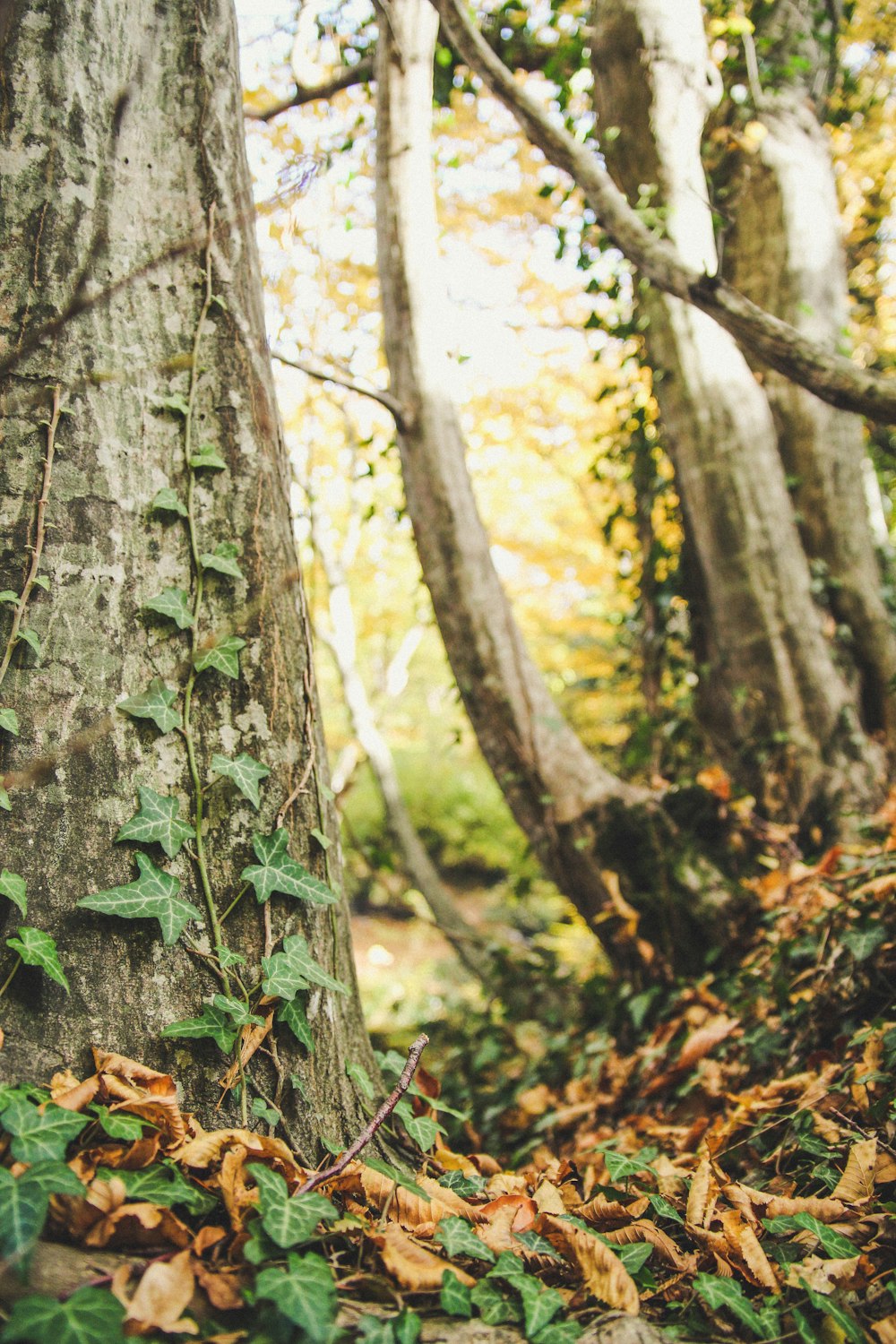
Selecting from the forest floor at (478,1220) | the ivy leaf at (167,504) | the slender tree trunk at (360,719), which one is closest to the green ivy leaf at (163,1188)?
the forest floor at (478,1220)


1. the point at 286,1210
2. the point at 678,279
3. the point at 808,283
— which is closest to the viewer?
the point at 286,1210

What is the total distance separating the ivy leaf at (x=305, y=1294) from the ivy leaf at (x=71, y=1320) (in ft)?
0.55

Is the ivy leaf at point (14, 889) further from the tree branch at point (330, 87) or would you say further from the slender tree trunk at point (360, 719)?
the slender tree trunk at point (360, 719)

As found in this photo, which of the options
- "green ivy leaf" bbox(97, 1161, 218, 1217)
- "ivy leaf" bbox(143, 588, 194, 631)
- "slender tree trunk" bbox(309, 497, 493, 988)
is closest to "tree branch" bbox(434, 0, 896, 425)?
"ivy leaf" bbox(143, 588, 194, 631)

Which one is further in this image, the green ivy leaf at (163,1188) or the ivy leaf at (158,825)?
the ivy leaf at (158,825)

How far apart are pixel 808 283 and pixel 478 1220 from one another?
14.3 feet

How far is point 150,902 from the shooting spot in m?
1.30

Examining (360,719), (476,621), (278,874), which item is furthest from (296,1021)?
(360,719)

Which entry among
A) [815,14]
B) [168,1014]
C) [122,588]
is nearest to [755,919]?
[168,1014]

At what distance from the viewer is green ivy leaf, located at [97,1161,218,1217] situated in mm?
1037

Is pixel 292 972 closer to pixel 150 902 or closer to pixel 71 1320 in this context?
pixel 150 902

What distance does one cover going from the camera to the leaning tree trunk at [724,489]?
3.28 metres

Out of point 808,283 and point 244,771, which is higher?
point 808,283

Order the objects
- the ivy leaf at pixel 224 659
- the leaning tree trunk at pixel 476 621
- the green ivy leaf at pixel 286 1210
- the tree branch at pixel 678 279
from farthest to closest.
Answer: the leaning tree trunk at pixel 476 621 → the tree branch at pixel 678 279 → the ivy leaf at pixel 224 659 → the green ivy leaf at pixel 286 1210
